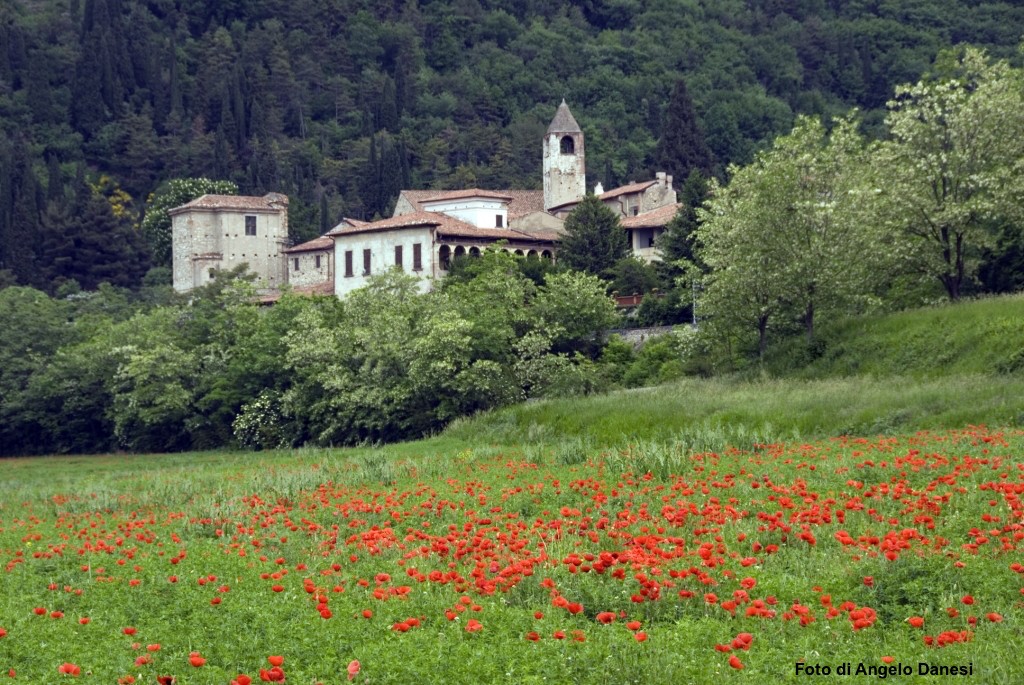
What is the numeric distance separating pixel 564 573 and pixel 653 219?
73.4 metres

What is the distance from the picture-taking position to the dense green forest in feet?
410

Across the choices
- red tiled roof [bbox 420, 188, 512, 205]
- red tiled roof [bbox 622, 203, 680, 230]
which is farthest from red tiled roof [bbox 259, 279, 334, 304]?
red tiled roof [bbox 622, 203, 680, 230]

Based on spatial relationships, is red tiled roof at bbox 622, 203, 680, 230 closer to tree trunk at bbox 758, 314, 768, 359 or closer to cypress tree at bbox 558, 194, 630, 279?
cypress tree at bbox 558, 194, 630, 279

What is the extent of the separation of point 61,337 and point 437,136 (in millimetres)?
85677

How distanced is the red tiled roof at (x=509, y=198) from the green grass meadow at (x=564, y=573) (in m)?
67.6

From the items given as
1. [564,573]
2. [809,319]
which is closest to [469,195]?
[809,319]

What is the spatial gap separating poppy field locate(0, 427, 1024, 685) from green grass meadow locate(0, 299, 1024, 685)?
0.12 feet

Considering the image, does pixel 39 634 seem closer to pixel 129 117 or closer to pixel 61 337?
pixel 61 337

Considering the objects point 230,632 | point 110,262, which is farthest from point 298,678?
point 110,262

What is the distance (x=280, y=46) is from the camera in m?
180

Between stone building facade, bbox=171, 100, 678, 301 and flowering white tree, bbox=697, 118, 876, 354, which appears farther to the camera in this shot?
stone building facade, bbox=171, 100, 678, 301

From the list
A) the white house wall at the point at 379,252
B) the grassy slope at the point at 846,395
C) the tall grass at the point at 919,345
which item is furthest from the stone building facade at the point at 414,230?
the tall grass at the point at 919,345

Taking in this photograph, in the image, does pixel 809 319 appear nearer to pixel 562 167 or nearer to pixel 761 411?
pixel 761 411

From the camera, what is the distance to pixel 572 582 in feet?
48.1
